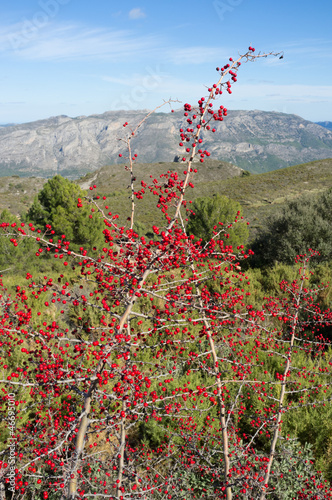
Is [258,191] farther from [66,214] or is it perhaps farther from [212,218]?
[66,214]

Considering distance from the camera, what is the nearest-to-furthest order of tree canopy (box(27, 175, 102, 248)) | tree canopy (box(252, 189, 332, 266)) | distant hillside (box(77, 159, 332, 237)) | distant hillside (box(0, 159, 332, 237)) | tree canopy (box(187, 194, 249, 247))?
tree canopy (box(252, 189, 332, 266)) < tree canopy (box(27, 175, 102, 248)) < tree canopy (box(187, 194, 249, 247)) < distant hillside (box(0, 159, 332, 237)) < distant hillside (box(77, 159, 332, 237))

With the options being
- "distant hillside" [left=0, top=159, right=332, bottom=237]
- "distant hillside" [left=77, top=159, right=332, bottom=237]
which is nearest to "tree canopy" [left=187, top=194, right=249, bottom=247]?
"distant hillside" [left=0, top=159, right=332, bottom=237]

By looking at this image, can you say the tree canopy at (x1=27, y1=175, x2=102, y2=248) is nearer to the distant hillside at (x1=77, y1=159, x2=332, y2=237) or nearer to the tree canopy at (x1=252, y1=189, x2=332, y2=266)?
the tree canopy at (x1=252, y1=189, x2=332, y2=266)

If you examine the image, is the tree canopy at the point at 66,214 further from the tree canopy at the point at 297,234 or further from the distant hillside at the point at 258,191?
the tree canopy at the point at 297,234

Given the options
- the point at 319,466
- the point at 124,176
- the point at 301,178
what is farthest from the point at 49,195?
the point at 124,176

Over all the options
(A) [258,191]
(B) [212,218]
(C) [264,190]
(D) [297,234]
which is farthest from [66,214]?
(C) [264,190]

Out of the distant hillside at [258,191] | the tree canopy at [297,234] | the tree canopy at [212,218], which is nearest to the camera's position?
the tree canopy at [297,234]

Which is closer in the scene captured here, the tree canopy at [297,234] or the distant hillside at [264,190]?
the tree canopy at [297,234]

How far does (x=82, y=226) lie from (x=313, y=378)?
60.1ft

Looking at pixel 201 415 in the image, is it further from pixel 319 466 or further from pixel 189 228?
pixel 189 228

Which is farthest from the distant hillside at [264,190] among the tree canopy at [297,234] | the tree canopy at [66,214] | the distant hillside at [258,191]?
the tree canopy at [297,234]

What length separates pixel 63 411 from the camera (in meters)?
6.20

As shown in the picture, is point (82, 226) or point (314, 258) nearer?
point (314, 258)

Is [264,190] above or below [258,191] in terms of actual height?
above
